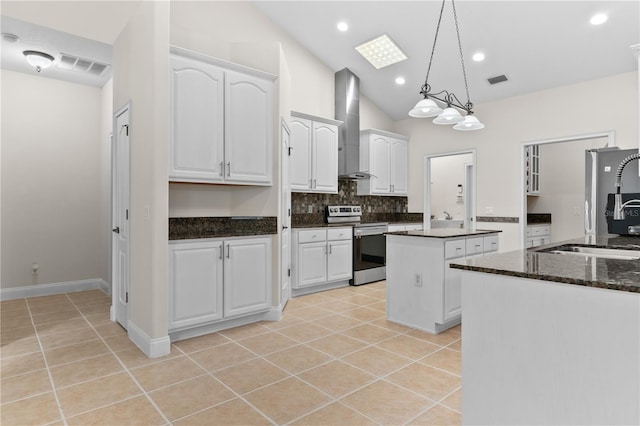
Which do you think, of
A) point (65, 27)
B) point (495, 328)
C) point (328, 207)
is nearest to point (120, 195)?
point (65, 27)

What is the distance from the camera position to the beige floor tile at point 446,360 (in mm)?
2630

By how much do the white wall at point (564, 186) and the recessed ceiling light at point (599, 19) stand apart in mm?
3345

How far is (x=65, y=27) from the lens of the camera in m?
3.28

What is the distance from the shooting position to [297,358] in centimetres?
281

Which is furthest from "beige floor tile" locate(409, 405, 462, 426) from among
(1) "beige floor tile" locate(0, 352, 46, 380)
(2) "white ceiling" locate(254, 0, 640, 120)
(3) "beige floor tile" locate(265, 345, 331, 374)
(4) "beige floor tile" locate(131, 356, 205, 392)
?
(2) "white ceiling" locate(254, 0, 640, 120)

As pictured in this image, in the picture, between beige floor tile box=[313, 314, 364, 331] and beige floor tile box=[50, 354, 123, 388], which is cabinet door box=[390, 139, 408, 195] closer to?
beige floor tile box=[313, 314, 364, 331]

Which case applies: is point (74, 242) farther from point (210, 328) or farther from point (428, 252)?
point (428, 252)

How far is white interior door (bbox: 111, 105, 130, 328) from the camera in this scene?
3430 mm

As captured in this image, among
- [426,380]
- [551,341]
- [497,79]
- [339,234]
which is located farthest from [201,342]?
[497,79]

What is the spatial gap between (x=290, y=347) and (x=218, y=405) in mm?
951

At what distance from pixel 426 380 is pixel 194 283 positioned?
1.98m

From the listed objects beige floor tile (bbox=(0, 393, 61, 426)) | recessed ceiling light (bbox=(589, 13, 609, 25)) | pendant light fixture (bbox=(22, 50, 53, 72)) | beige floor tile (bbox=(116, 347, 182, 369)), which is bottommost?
beige floor tile (bbox=(0, 393, 61, 426))

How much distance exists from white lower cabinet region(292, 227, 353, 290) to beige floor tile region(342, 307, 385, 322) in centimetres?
90

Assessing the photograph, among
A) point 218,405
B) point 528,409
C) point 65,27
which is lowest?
point 218,405
